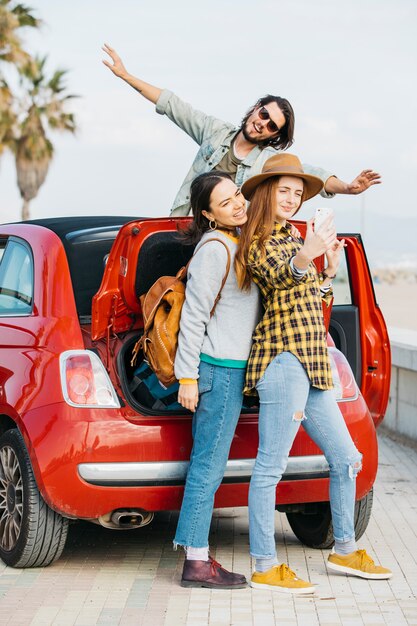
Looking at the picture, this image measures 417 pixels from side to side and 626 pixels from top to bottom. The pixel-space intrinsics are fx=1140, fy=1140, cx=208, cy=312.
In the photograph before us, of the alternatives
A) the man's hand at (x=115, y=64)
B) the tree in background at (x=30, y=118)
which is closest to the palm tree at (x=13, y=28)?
the tree in background at (x=30, y=118)

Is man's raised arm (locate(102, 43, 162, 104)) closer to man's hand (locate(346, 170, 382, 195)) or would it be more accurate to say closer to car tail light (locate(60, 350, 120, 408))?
man's hand (locate(346, 170, 382, 195))

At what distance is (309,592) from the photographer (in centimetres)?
496

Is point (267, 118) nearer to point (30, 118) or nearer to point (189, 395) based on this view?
point (189, 395)

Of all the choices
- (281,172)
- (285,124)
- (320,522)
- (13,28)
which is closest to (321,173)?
(285,124)

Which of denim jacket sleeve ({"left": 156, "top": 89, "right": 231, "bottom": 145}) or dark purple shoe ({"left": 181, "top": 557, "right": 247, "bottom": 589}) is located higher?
denim jacket sleeve ({"left": 156, "top": 89, "right": 231, "bottom": 145})

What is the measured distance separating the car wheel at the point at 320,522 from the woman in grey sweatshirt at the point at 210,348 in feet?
2.66

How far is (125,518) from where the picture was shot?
5250mm

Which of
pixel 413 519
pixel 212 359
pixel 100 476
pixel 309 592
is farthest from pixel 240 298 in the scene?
pixel 413 519

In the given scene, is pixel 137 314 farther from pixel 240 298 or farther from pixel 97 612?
pixel 97 612

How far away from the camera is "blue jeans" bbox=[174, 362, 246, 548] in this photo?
194 inches

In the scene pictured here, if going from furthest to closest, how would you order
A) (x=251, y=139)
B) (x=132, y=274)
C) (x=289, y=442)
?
(x=251, y=139)
(x=132, y=274)
(x=289, y=442)

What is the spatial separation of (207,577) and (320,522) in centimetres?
98

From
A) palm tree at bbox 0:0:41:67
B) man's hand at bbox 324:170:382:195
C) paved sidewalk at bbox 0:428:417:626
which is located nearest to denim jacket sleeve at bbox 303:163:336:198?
man's hand at bbox 324:170:382:195

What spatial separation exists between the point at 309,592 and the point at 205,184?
183 centimetres
